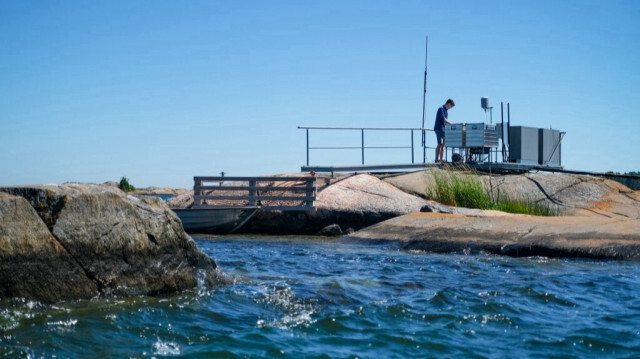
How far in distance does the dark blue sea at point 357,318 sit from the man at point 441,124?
41.8 ft

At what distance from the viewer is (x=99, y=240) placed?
23.1 feet

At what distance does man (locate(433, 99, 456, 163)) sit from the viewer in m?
22.8

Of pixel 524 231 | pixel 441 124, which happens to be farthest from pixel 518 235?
pixel 441 124

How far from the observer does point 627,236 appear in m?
12.3

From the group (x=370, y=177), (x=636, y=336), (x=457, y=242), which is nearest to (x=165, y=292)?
(x=636, y=336)

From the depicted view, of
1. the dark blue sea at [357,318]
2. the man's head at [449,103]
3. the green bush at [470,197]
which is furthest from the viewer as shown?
the man's head at [449,103]

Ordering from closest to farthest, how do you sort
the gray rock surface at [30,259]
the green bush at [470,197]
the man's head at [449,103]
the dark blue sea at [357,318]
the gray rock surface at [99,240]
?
the dark blue sea at [357,318] → the gray rock surface at [30,259] → the gray rock surface at [99,240] → the green bush at [470,197] → the man's head at [449,103]

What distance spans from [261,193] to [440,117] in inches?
254

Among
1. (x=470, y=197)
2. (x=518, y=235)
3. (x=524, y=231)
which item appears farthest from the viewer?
(x=470, y=197)

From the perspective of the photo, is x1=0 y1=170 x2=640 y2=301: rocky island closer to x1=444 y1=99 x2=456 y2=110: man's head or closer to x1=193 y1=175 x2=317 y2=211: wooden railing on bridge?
x1=193 y1=175 x2=317 y2=211: wooden railing on bridge

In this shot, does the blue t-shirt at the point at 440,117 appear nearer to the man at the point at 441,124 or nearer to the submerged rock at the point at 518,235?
the man at the point at 441,124

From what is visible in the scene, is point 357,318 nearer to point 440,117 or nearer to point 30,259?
point 30,259

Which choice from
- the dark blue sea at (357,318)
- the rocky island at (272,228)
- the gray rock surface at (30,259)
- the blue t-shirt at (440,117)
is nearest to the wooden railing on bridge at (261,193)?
the rocky island at (272,228)

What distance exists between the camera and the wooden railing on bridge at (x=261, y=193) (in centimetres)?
1972
